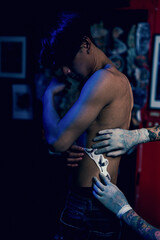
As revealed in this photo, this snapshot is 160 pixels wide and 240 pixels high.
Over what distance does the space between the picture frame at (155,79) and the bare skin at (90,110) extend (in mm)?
1224

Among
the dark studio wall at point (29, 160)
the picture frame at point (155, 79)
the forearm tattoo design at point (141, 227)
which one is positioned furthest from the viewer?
the dark studio wall at point (29, 160)

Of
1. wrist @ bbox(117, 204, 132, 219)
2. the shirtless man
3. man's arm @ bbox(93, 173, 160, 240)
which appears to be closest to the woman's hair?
the shirtless man

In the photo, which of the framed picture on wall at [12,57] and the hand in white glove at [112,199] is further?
the framed picture on wall at [12,57]

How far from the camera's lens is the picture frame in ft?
7.87

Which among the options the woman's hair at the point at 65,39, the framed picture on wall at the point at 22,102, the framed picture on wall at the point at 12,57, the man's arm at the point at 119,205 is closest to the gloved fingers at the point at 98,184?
the man's arm at the point at 119,205

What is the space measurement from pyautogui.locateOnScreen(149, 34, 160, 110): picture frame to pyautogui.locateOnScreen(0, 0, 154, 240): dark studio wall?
2.69 feet

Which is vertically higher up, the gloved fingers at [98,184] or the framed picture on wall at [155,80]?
the framed picture on wall at [155,80]

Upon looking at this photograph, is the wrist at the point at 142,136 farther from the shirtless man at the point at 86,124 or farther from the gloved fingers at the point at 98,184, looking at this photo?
the gloved fingers at the point at 98,184

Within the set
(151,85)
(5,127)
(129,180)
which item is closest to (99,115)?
(151,85)

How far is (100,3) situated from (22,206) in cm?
277

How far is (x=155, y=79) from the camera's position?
2441 millimetres

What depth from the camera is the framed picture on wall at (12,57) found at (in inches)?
112

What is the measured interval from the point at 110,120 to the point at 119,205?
471mm

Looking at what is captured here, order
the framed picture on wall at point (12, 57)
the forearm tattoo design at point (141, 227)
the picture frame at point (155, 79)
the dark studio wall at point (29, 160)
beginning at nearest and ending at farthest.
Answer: the forearm tattoo design at point (141, 227) → the picture frame at point (155, 79) → the dark studio wall at point (29, 160) → the framed picture on wall at point (12, 57)
